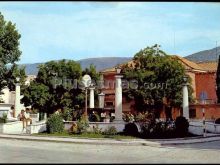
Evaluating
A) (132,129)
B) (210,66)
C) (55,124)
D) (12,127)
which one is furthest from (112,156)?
(210,66)

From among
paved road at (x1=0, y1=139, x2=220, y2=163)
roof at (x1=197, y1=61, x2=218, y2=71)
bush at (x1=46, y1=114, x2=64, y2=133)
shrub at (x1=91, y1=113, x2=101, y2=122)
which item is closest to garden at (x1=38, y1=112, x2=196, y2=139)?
bush at (x1=46, y1=114, x2=64, y2=133)

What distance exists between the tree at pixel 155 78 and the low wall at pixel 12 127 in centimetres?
1716

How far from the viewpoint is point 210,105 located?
51.2 meters

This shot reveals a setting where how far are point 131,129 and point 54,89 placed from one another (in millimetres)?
23879

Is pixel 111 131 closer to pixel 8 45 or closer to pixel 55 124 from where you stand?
pixel 55 124

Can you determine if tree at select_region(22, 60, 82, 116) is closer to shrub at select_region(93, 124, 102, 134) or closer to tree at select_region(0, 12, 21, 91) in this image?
tree at select_region(0, 12, 21, 91)

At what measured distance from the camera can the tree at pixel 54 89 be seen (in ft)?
156

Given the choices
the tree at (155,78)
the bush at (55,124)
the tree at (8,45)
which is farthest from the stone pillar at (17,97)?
the tree at (155,78)

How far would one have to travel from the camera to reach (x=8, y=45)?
41.1 meters

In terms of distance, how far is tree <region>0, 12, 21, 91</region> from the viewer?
40.9 metres

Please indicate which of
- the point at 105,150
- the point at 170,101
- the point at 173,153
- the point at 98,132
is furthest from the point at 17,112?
the point at 173,153

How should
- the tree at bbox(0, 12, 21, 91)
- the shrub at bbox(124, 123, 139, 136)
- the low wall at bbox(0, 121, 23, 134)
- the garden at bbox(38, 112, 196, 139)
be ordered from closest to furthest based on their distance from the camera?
the garden at bbox(38, 112, 196, 139)
the shrub at bbox(124, 123, 139, 136)
the low wall at bbox(0, 121, 23, 134)
the tree at bbox(0, 12, 21, 91)

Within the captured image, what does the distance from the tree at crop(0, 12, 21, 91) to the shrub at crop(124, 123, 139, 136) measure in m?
18.8

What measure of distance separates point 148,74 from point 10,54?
14652 mm
